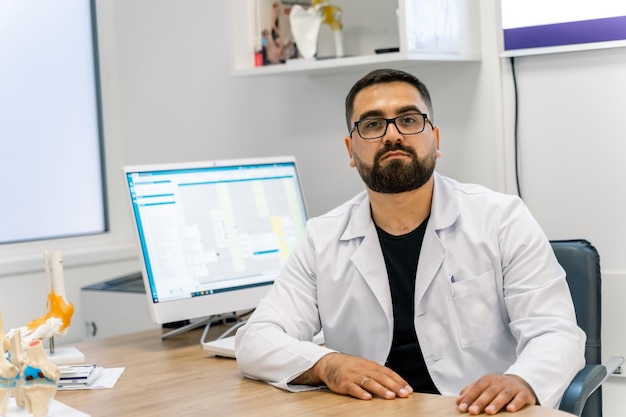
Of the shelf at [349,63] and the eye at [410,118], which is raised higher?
the shelf at [349,63]

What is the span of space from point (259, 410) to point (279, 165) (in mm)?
1177

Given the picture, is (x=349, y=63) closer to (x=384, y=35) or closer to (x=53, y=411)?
(x=384, y=35)

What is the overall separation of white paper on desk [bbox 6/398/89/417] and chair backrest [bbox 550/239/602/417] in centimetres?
122

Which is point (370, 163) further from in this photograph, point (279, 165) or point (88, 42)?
→ point (88, 42)

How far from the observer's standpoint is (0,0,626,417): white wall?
8.45ft

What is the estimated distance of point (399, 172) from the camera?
7.21 feet

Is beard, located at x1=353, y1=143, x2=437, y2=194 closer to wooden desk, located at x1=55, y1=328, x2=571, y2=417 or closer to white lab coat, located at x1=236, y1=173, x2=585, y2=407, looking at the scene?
white lab coat, located at x1=236, y1=173, x2=585, y2=407

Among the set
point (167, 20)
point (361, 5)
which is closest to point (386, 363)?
point (361, 5)

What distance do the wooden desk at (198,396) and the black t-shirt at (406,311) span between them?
0.32 metres

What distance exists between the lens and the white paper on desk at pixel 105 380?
212cm

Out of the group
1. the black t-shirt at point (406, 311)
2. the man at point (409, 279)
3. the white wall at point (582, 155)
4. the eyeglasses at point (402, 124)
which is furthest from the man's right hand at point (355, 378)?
the white wall at point (582, 155)

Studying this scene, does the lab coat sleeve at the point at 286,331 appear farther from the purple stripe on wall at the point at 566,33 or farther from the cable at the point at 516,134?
the purple stripe on wall at the point at 566,33

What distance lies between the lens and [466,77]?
9.21ft

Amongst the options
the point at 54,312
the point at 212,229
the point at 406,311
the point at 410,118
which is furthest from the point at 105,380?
the point at 410,118
